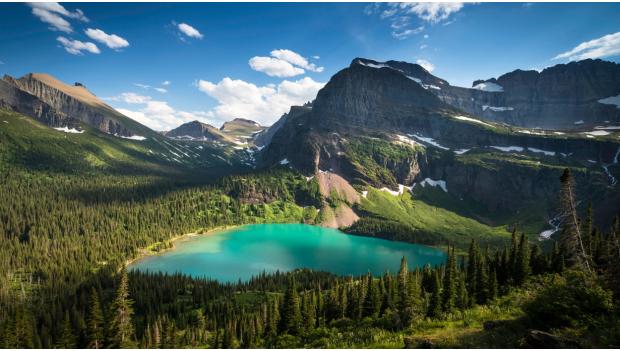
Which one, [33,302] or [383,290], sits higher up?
[383,290]

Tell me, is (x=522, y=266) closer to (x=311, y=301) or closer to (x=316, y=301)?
(x=316, y=301)

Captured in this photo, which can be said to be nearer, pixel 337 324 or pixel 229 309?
pixel 337 324

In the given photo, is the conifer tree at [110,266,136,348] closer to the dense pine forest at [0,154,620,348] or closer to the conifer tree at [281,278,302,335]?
the dense pine forest at [0,154,620,348]

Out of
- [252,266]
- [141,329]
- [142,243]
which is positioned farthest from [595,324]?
[142,243]

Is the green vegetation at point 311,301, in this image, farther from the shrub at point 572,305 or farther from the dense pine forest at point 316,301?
the dense pine forest at point 316,301

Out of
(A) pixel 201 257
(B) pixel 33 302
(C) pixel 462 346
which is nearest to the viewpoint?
(C) pixel 462 346

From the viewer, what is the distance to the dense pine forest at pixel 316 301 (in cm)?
3231

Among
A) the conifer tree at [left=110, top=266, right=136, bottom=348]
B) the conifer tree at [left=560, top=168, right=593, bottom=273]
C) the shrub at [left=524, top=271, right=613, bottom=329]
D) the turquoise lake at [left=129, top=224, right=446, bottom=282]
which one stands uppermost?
the conifer tree at [left=560, top=168, right=593, bottom=273]

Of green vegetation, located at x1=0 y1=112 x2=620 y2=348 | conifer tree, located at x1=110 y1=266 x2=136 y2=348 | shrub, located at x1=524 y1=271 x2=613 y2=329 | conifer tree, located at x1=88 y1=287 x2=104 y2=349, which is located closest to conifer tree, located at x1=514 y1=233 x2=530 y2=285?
green vegetation, located at x1=0 y1=112 x2=620 y2=348

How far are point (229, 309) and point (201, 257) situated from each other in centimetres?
8162

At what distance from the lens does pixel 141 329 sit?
273 feet

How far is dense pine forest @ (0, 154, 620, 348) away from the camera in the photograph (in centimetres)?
3231

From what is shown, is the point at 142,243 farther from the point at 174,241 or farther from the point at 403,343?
the point at 403,343

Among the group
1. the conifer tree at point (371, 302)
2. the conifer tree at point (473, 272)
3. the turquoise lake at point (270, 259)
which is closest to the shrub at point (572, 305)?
the conifer tree at point (473, 272)
